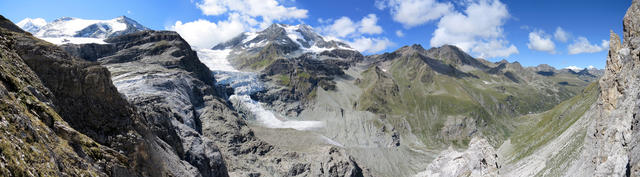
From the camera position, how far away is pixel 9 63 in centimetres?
1653

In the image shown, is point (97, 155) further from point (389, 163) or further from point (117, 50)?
point (117, 50)

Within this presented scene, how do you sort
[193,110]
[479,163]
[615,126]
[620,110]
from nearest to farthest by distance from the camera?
[615,126] → [620,110] → [479,163] → [193,110]

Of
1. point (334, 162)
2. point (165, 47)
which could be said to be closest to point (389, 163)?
point (334, 162)

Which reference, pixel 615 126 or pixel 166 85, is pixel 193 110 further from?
pixel 615 126

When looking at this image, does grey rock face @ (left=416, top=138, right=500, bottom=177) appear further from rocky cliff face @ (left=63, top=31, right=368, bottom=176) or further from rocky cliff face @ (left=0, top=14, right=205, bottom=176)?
rocky cliff face @ (left=0, top=14, right=205, bottom=176)

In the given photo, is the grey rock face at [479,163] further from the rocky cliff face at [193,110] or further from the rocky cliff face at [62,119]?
the rocky cliff face at [62,119]

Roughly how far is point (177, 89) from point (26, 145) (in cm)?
12976

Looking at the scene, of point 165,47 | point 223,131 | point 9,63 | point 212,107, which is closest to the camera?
point 9,63

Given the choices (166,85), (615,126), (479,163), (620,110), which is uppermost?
(166,85)

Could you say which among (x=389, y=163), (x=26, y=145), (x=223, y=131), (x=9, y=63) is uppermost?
(x=9, y=63)

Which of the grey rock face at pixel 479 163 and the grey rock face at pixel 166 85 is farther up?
the grey rock face at pixel 166 85

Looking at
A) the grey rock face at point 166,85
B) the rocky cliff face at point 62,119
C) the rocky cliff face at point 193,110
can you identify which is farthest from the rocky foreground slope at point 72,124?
the rocky cliff face at point 193,110

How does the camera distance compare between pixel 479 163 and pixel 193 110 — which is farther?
pixel 193 110

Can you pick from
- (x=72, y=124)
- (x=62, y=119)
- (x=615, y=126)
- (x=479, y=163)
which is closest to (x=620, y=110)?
(x=615, y=126)
